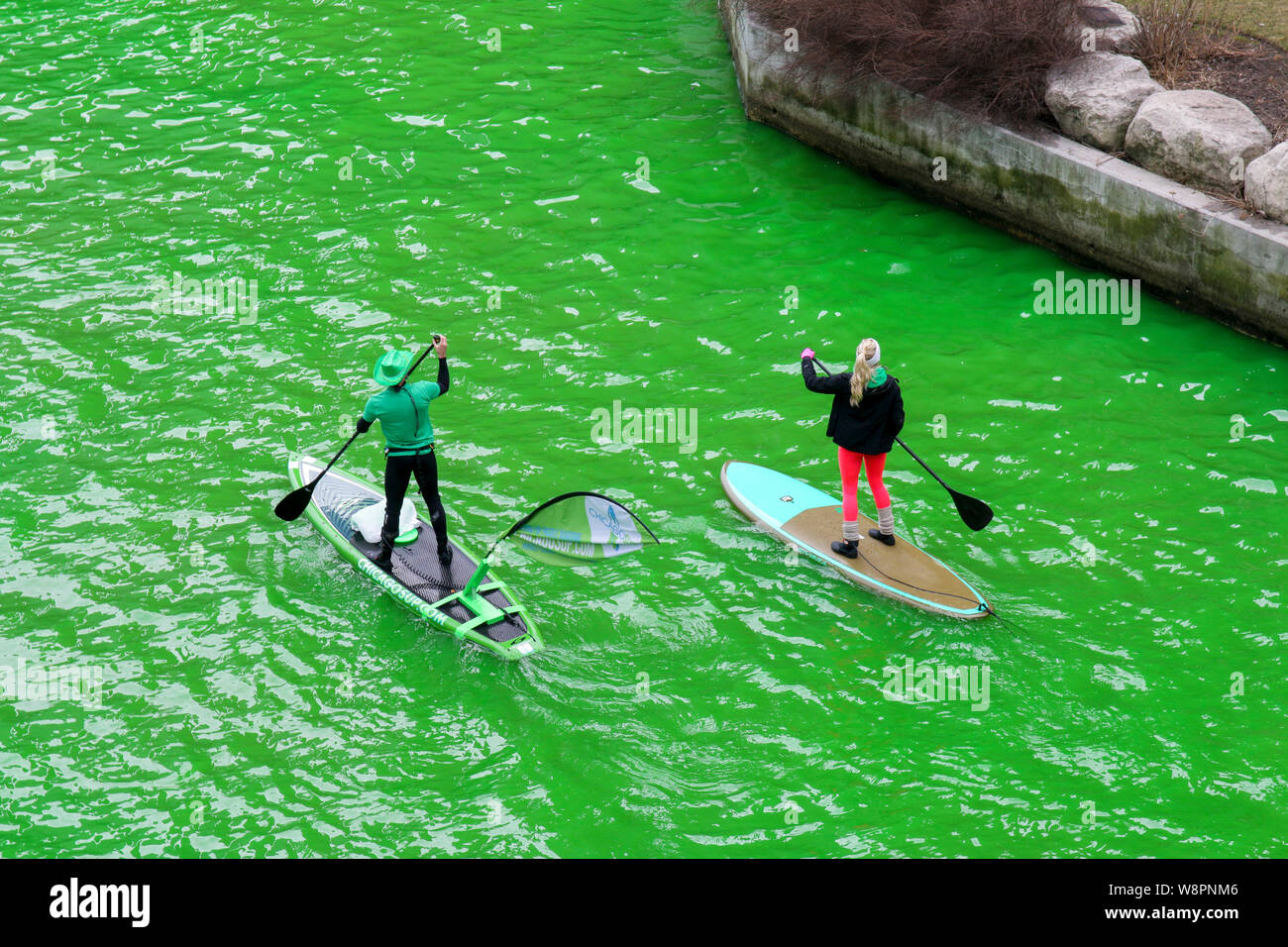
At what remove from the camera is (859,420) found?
882cm

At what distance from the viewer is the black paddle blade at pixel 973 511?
29.6 feet

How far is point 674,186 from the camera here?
564 inches

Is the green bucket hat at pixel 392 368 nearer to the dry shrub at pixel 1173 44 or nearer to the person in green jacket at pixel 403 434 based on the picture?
the person in green jacket at pixel 403 434

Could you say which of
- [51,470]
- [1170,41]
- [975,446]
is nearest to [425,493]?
[51,470]

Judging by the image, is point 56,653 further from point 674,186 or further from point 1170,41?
point 1170,41

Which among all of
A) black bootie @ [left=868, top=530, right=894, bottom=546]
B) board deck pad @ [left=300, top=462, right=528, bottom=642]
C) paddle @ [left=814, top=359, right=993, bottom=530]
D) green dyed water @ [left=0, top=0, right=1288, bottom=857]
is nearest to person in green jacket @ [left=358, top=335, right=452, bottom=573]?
board deck pad @ [left=300, top=462, right=528, bottom=642]

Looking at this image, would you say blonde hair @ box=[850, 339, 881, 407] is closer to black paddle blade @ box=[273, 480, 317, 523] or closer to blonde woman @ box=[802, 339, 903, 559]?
blonde woman @ box=[802, 339, 903, 559]

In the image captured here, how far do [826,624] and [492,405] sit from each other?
4079 millimetres

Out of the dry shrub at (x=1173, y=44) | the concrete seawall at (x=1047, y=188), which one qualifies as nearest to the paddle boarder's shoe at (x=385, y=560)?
the concrete seawall at (x=1047, y=188)

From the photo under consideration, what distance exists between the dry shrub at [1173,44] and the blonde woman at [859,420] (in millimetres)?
7205

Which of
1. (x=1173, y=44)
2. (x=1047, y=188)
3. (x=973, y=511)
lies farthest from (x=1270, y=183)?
(x=973, y=511)

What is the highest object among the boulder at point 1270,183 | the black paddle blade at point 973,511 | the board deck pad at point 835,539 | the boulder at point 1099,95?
the boulder at point 1099,95

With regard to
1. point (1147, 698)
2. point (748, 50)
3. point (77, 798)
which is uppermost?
point (748, 50)

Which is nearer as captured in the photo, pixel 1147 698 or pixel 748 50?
pixel 1147 698
